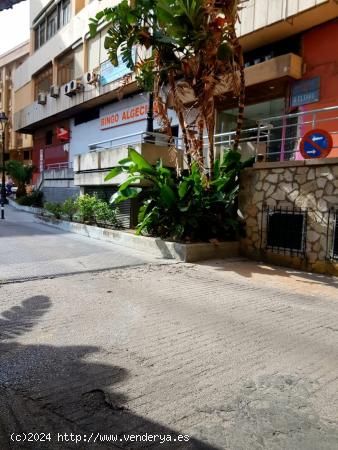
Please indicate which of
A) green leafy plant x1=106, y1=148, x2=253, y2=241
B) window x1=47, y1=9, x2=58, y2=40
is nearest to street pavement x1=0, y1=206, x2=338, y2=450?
green leafy plant x1=106, y1=148, x2=253, y2=241

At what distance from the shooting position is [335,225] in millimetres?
8234

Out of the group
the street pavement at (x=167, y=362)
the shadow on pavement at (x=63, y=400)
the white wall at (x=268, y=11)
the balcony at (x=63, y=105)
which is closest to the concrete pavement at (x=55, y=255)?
the street pavement at (x=167, y=362)

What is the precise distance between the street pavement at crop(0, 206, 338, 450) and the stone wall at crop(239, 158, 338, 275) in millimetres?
1398

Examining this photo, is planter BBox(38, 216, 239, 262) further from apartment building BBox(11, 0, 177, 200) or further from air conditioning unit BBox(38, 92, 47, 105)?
air conditioning unit BBox(38, 92, 47, 105)

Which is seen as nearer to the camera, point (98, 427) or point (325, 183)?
point (98, 427)

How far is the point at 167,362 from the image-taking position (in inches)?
153

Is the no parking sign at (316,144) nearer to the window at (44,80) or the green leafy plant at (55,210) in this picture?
the green leafy plant at (55,210)

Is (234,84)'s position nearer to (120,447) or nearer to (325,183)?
(325,183)

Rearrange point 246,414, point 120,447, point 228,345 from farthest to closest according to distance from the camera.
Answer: point 228,345, point 246,414, point 120,447

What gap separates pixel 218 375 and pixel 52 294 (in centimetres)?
335

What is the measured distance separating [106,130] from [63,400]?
2262 centimetres

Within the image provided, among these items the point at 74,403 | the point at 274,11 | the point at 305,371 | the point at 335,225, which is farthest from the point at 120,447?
the point at 274,11

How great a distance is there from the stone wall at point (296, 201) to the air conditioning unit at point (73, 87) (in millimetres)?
17668

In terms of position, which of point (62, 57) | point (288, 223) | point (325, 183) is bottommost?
point (288, 223)
